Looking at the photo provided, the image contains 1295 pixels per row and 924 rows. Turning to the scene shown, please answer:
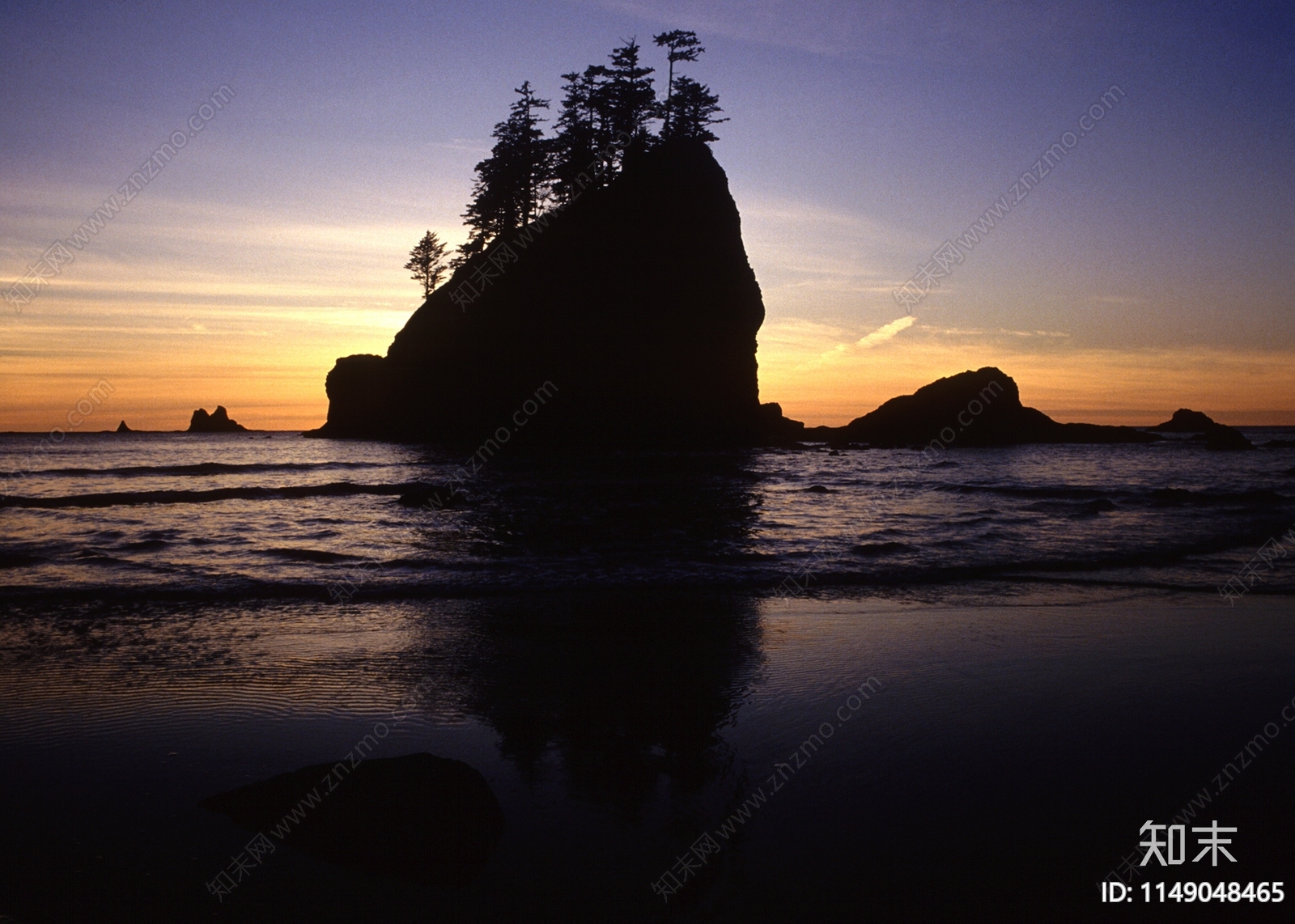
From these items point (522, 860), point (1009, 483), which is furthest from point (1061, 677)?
point (1009, 483)

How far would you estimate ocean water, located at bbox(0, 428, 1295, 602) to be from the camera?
1264cm

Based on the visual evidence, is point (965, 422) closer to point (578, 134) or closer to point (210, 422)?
point (578, 134)

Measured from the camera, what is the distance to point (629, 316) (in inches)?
2202

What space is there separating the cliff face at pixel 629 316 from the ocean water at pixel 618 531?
16.7 m

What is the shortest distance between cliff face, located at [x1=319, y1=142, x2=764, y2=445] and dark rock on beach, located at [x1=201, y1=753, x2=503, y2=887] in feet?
172

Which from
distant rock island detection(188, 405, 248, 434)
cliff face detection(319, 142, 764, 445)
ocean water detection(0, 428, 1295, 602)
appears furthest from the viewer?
distant rock island detection(188, 405, 248, 434)

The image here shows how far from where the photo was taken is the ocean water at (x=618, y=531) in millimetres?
12641

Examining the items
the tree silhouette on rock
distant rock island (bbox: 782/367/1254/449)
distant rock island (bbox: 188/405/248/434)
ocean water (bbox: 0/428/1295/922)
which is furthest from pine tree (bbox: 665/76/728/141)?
distant rock island (bbox: 188/405/248/434)

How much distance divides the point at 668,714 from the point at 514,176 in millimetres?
64433

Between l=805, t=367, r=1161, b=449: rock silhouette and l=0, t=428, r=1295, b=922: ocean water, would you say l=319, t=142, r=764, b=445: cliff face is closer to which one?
l=805, t=367, r=1161, b=449: rock silhouette

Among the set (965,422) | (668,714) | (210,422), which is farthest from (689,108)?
(210,422)

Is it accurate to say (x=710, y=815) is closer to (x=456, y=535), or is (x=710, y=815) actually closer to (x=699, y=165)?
(x=456, y=535)

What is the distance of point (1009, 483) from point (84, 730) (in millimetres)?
36420

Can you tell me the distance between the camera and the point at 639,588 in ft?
39.3
